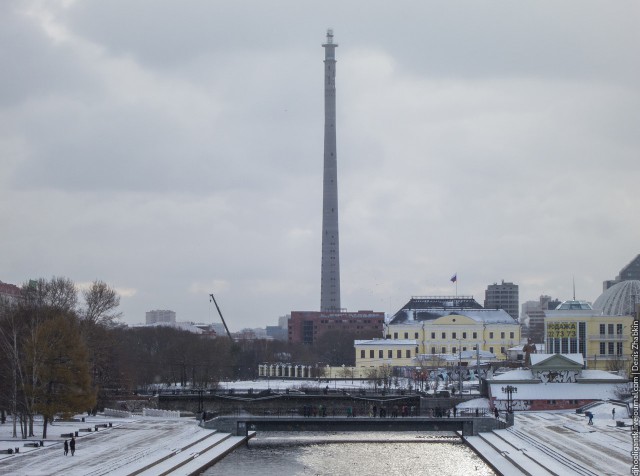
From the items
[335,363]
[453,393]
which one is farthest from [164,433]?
[335,363]

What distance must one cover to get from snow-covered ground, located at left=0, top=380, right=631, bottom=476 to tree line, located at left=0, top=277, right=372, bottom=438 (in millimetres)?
2516

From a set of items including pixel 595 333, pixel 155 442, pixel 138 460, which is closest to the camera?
pixel 138 460

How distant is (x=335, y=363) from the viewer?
196 metres

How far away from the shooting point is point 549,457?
7219 cm

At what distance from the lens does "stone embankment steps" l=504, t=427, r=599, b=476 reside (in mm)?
66137

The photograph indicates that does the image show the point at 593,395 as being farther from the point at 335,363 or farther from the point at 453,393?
the point at 335,363

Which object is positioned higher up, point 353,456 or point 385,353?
point 385,353

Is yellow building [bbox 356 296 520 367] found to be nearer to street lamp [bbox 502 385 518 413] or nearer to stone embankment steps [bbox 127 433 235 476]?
street lamp [bbox 502 385 518 413]

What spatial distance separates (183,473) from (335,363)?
421 feet

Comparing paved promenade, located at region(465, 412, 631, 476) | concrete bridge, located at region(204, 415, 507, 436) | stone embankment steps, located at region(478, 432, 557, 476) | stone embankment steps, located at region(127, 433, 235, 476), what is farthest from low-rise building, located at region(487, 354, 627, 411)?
stone embankment steps, located at region(127, 433, 235, 476)

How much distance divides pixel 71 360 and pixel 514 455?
102 feet

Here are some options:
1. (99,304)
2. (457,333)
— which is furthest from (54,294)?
(457,333)

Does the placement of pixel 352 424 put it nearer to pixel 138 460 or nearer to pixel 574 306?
pixel 138 460

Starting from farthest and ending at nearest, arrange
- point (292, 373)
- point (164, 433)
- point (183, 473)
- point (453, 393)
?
point (292, 373)
point (453, 393)
point (164, 433)
point (183, 473)
